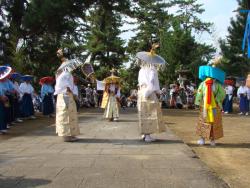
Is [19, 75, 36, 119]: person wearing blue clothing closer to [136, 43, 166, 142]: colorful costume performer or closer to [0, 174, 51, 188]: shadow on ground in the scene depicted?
[136, 43, 166, 142]: colorful costume performer

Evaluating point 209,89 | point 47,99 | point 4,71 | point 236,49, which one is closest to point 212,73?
point 209,89

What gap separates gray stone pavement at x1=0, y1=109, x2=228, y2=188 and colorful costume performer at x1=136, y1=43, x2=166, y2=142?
1.08 ft

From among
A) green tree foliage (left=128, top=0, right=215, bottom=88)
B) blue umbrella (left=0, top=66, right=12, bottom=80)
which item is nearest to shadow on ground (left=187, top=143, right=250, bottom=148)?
blue umbrella (left=0, top=66, right=12, bottom=80)

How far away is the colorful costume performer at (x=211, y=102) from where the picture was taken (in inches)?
431

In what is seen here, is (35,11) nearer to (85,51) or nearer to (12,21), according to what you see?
(12,21)

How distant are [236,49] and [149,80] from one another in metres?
39.1

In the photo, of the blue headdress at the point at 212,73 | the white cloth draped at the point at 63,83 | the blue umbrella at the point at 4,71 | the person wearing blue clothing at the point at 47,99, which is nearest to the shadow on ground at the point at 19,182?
the white cloth draped at the point at 63,83

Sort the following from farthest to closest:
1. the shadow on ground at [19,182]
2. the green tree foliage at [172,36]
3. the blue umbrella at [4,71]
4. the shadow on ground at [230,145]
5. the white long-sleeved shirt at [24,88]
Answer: the green tree foliage at [172,36] < the white long-sleeved shirt at [24,88] < the blue umbrella at [4,71] < the shadow on ground at [230,145] < the shadow on ground at [19,182]

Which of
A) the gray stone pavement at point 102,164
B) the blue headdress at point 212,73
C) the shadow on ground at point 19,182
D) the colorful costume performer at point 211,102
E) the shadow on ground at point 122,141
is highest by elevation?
the blue headdress at point 212,73

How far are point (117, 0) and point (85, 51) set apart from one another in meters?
12.9

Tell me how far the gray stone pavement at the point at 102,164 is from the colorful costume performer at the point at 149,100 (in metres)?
0.33

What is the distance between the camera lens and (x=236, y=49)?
4900 cm

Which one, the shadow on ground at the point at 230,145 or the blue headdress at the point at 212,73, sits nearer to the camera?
the blue headdress at the point at 212,73

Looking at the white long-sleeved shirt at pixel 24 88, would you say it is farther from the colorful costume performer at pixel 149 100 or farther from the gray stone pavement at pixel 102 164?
the colorful costume performer at pixel 149 100
